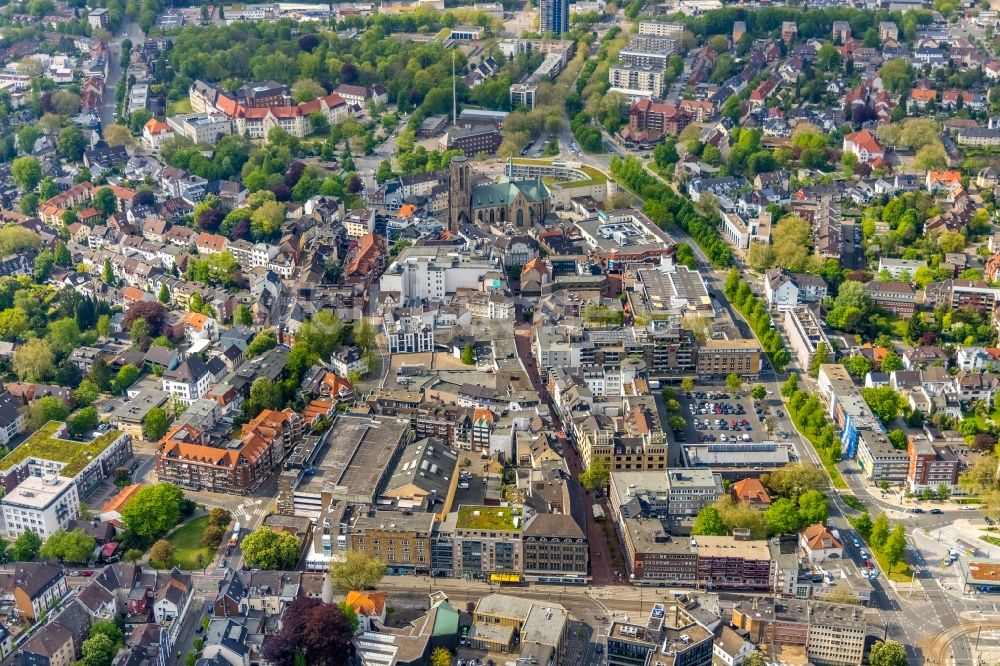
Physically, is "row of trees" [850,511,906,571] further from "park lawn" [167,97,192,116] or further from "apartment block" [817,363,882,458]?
"park lawn" [167,97,192,116]

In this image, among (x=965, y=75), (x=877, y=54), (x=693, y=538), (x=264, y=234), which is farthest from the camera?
(x=877, y=54)

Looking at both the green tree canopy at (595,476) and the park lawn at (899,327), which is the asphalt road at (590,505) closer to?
the green tree canopy at (595,476)

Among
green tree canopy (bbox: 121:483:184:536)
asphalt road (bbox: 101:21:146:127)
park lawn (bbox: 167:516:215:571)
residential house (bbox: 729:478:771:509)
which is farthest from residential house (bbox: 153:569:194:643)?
asphalt road (bbox: 101:21:146:127)

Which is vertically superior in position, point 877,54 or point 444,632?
point 877,54

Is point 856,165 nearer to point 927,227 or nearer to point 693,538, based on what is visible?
point 927,227

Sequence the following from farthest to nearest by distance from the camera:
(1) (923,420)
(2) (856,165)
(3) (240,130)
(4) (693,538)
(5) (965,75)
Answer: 1. (5) (965,75)
2. (3) (240,130)
3. (2) (856,165)
4. (1) (923,420)
5. (4) (693,538)

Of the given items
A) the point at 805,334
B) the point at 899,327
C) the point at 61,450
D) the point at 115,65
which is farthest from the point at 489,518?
the point at 115,65

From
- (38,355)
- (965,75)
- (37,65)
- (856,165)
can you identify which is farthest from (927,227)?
(37,65)
